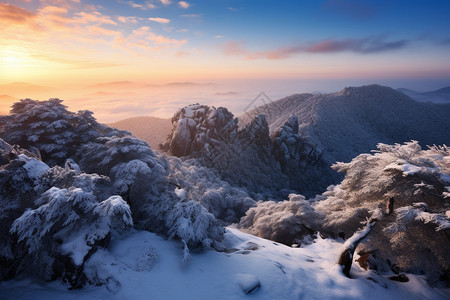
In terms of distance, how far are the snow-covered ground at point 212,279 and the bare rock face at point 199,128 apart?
112 feet

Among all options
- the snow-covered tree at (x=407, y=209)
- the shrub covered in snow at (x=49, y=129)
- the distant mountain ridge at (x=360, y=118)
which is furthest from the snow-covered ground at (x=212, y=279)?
the distant mountain ridge at (x=360, y=118)

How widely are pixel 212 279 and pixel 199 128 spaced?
125ft

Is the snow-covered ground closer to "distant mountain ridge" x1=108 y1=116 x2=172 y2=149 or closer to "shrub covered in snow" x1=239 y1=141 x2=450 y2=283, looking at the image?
"shrub covered in snow" x1=239 y1=141 x2=450 y2=283

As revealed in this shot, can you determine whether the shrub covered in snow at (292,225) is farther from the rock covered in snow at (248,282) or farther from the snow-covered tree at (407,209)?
the rock covered in snow at (248,282)

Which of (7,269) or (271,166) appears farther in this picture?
(271,166)

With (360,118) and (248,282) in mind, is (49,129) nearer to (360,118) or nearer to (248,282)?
(248,282)

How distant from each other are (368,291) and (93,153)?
54.4 feet

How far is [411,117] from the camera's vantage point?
103 metres

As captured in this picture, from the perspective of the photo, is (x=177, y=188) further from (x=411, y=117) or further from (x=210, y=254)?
(x=411, y=117)

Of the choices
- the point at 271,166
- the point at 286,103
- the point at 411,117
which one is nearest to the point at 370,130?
the point at 411,117

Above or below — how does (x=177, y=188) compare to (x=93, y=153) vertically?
below

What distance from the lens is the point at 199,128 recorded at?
45281mm

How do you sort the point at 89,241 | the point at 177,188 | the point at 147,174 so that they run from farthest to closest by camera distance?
the point at 177,188 → the point at 147,174 → the point at 89,241

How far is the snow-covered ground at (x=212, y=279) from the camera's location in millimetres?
7355
